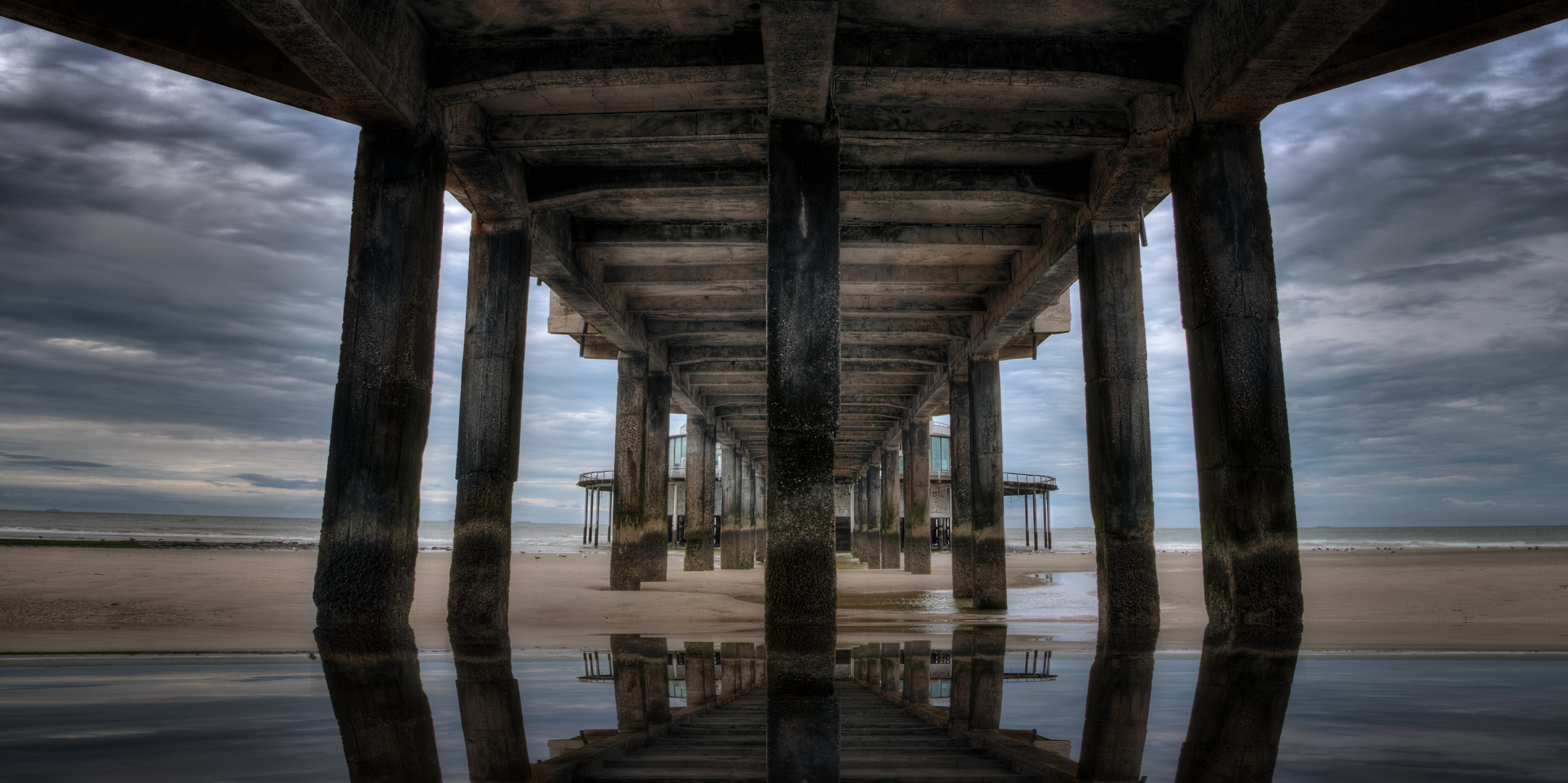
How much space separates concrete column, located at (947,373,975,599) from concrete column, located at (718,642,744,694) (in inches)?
276

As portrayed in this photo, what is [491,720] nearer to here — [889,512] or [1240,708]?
[1240,708]

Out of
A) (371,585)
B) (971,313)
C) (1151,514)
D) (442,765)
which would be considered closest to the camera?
(442,765)

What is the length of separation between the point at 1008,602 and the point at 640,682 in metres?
9.55

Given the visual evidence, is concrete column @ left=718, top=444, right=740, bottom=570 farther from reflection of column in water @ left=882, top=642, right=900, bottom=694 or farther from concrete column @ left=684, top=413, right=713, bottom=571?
reflection of column in water @ left=882, top=642, right=900, bottom=694

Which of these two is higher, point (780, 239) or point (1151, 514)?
point (780, 239)

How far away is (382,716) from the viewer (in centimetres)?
297

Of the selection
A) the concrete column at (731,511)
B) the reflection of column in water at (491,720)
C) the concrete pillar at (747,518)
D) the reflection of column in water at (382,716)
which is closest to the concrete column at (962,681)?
the reflection of column in water at (491,720)

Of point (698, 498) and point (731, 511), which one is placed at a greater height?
point (698, 498)

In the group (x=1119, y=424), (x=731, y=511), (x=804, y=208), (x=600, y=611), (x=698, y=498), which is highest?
(x=804, y=208)

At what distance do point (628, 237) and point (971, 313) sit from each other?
6.01 m

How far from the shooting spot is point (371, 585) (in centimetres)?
574

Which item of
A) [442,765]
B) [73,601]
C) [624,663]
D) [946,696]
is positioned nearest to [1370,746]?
[946,696]

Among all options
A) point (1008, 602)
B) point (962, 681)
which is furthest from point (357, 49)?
point (1008, 602)

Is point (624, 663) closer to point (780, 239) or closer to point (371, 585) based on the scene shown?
point (371, 585)
